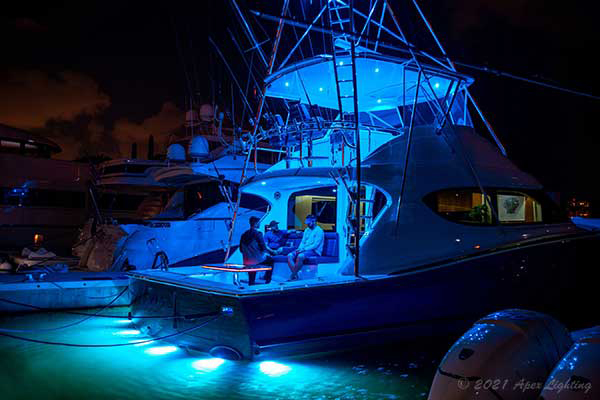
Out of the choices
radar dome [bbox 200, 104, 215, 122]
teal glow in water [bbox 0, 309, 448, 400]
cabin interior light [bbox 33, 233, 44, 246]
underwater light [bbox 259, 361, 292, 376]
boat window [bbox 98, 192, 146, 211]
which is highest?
radar dome [bbox 200, 104, 215, 122]

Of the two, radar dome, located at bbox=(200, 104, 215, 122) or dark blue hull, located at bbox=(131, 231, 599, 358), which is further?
radar dome, located at bbox=(200, 104, 215, 122)

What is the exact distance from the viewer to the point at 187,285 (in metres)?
5.99

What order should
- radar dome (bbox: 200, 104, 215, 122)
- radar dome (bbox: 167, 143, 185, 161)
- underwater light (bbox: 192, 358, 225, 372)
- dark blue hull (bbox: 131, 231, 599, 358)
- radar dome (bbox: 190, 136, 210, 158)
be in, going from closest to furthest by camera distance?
dark blue hull (bbox: 131, 231, 599, 358)
underwater light (bbox: 192, 358, 225, 372)
radar dome (bbox: 190, 136, 210, 158)
radar dome (bbox: 167, 143, 185, 161)
radar dome (bbox: 200, 104, 215, 122)

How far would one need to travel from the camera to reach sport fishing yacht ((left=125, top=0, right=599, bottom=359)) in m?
5.72

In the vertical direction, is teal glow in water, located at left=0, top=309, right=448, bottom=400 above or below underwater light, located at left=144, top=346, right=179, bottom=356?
below

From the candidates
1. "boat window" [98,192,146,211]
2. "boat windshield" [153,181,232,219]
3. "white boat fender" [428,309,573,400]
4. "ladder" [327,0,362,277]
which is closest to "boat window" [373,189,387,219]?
"ladder" [327,0,362,277]

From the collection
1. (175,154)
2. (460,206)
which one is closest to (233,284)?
(460,206)

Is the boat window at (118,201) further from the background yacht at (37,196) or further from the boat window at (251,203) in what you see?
the boat window at (251,203)

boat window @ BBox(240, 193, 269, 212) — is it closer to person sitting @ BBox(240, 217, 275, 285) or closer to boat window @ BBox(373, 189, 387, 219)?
person sitting @ BBox(240, 217, 275, 285)

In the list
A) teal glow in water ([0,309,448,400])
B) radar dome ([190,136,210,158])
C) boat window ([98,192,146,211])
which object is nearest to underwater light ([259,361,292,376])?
teal glow in water ([0,309,448,400])

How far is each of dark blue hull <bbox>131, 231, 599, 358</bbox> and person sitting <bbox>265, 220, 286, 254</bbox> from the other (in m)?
2.56

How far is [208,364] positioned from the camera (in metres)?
6.00

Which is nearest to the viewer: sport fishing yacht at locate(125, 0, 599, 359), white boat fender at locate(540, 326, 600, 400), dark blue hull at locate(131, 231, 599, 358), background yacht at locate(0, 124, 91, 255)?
white boat fender at locate(540, 326, 600, 400)

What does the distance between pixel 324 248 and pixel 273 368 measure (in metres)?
2.93
